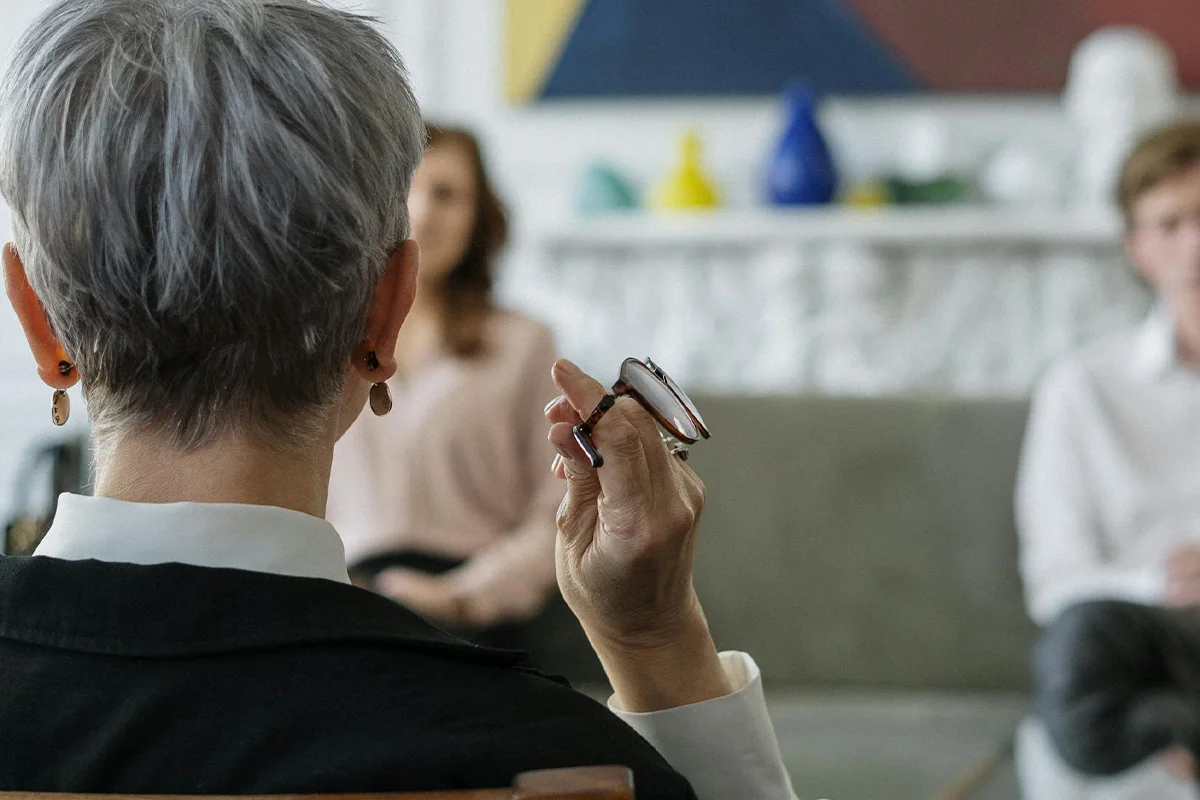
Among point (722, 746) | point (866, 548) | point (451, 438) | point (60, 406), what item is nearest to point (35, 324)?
point (60, 406)

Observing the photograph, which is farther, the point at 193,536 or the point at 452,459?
the point at 452,459

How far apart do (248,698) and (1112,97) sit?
2882mm

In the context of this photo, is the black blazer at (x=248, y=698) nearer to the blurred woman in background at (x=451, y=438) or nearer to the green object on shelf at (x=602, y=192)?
the blurred woman in background at (x=451, y=438)

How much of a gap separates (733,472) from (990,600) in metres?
0.53

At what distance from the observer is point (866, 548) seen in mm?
2537

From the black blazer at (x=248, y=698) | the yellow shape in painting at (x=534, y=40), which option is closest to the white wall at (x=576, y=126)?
the yellow shape in painting at (x=534, y=40)

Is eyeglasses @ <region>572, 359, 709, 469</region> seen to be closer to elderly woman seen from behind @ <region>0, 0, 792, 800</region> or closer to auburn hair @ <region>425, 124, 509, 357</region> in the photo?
elderly woman seen from behind @ <region>0, 0, 792, 800</region>

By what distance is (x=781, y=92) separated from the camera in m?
3.29

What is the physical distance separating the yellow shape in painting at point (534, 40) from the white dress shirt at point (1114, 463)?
150 cm

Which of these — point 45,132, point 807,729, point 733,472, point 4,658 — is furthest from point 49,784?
point 733,472

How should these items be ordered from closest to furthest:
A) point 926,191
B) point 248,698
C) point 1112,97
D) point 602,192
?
1. point 248,698
2. point 1112,97
3. point 926,191
4. point 602,192

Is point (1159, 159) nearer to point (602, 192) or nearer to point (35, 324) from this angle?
point (602, 192)

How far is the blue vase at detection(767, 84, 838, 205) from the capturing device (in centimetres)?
311

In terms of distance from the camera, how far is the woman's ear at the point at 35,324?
783 millimetres
